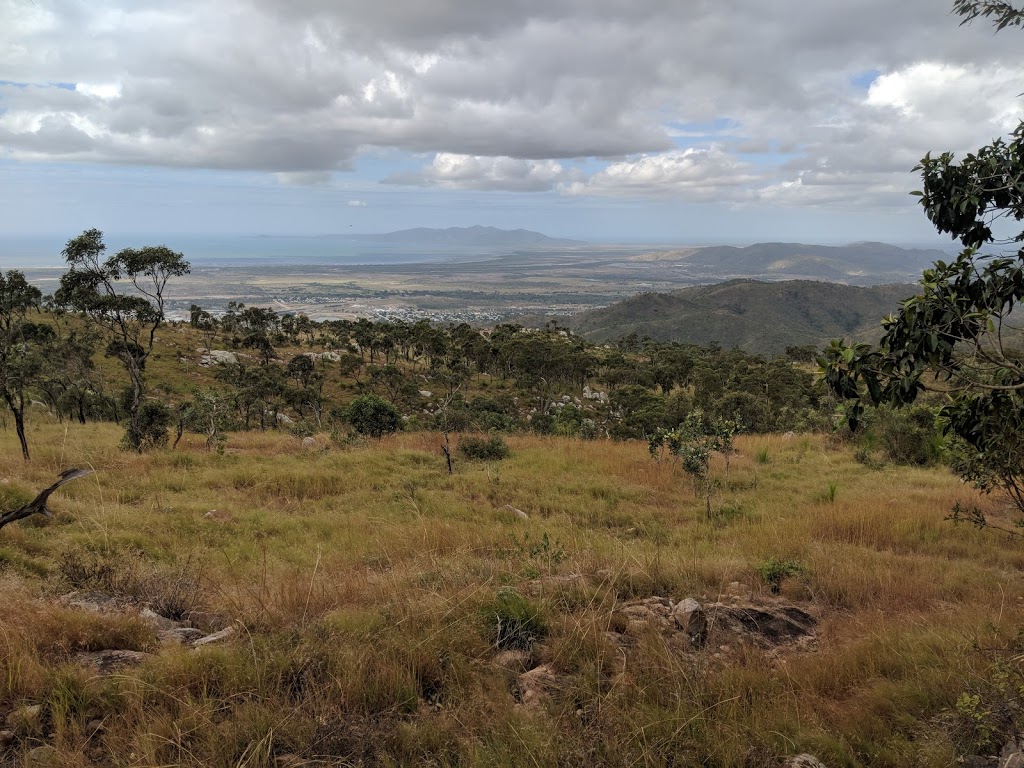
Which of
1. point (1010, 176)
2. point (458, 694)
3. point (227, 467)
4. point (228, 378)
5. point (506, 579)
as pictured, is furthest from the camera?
point (228, 378)

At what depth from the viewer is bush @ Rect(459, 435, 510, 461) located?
12.8 meters

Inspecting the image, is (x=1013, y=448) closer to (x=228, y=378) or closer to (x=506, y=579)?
(x=506, y=579)

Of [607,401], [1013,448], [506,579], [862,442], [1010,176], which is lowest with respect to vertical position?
[607,401]

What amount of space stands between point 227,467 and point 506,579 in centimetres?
845

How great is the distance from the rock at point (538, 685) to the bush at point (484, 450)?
9451 mm

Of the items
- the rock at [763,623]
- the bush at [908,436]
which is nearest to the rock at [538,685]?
the rock at [763,623]

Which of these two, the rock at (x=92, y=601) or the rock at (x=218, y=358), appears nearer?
the rock at (x=92, y=601)

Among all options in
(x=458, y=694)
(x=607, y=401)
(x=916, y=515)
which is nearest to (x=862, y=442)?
(x=916, y=515)

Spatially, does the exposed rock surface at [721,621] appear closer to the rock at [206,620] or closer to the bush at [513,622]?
the bush at [513,622]

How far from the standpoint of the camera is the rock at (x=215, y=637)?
11.1 ft

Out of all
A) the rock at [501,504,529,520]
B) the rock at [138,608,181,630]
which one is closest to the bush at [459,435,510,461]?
the rock at [501,504,529,520]

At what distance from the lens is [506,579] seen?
4625 mm

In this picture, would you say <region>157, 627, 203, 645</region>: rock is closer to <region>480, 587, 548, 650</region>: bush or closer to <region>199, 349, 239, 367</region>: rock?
<region>480, 587, 548, 650</region>: bush

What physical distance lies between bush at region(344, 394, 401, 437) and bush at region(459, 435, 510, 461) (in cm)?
491
